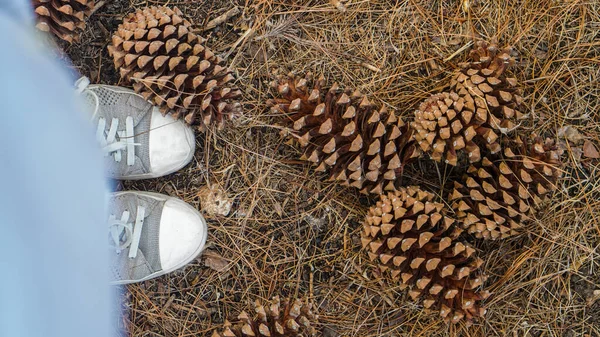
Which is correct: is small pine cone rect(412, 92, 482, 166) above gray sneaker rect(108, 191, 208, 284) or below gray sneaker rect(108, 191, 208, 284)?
above

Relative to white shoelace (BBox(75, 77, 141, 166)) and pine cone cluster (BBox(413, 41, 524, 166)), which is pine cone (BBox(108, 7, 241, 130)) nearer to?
white shoelace (BBox(75, 77, 141, 166))

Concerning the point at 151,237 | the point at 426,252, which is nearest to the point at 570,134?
the point at 426,252

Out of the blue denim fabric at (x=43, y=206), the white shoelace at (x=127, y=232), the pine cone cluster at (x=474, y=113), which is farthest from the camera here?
Answer: the white shoelace at (x=127, y=232)

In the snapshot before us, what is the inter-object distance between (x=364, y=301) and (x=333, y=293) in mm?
96

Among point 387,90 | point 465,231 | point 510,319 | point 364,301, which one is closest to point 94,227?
point 364,301

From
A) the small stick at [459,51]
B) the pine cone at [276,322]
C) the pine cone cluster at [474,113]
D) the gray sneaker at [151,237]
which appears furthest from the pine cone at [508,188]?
the gray sneaker at [151,237]

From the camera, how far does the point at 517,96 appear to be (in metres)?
1.31

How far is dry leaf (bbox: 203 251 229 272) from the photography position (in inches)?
60.1

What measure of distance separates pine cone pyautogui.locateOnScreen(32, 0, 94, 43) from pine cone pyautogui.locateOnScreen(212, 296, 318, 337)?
0.92 meters

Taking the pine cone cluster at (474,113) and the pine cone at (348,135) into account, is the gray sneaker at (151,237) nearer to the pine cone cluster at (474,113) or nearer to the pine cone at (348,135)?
the pine cone at (348,135)

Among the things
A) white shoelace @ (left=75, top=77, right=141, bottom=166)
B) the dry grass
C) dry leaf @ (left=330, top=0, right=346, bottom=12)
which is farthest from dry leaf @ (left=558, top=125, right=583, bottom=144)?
white shoelace @ (left=75, top=77, right=141, bottom=166)

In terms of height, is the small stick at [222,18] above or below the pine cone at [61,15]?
below

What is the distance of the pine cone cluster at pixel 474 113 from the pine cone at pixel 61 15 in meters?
0.96

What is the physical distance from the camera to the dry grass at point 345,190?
4.79 feet
